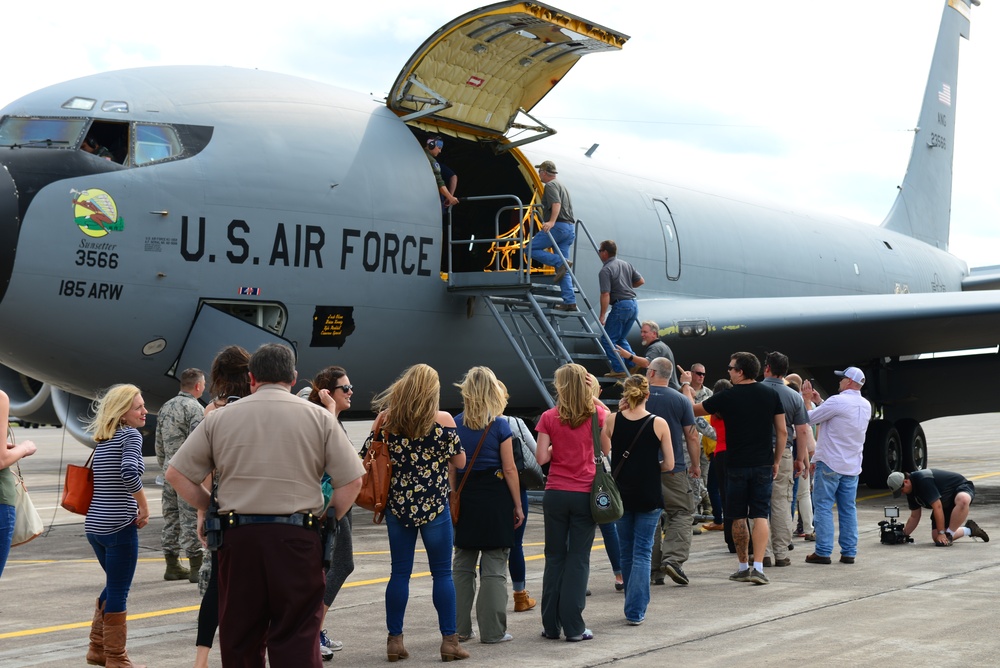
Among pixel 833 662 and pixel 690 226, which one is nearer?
pixel 833 662

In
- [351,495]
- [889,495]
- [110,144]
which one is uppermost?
[110,144]

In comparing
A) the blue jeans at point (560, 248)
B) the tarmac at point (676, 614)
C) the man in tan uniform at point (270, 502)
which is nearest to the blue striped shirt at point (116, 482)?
the tarmac at point (676, 614)

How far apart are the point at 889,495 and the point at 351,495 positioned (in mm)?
12122

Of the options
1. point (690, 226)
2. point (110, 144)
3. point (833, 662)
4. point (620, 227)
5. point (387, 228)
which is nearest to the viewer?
point (833, 662)

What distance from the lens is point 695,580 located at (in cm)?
840

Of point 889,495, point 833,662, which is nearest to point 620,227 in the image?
point 889,495

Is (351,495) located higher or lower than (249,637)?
higher

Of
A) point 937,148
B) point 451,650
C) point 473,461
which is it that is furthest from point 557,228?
point 937,148

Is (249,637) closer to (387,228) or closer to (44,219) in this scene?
(44,219)

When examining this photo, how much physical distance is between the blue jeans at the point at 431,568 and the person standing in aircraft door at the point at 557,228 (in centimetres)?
598

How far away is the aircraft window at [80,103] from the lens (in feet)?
32.6

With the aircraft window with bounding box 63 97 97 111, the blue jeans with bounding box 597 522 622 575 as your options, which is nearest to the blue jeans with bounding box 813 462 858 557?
the blue jeans with bounding box 597 522 622 575

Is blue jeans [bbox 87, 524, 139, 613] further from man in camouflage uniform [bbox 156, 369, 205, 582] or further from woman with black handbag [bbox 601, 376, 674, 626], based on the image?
woman with black handbag [bbox 601, 376, 674, 626]

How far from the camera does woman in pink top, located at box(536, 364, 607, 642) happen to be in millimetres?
6395
